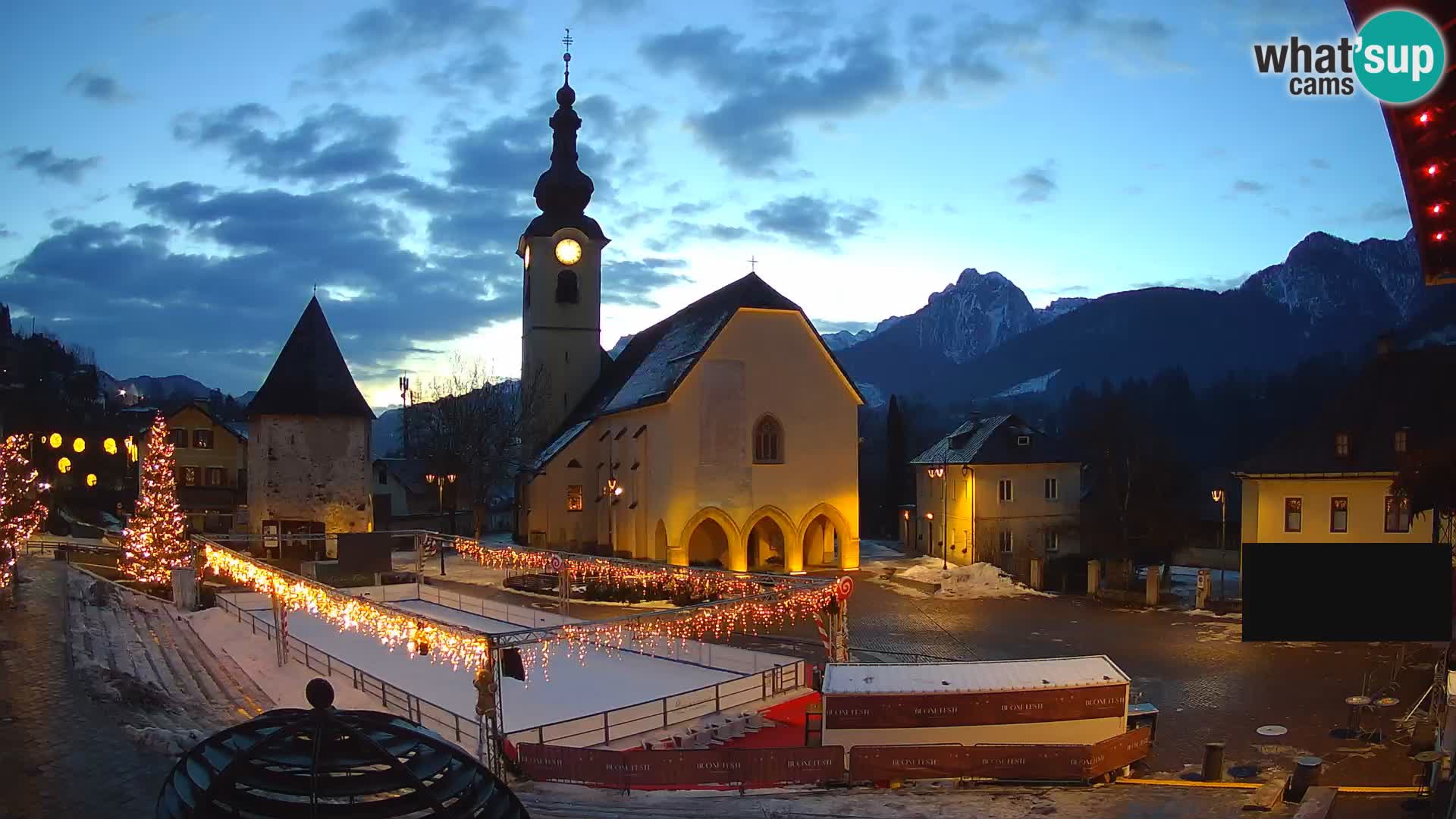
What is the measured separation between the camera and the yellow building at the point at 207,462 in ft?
184

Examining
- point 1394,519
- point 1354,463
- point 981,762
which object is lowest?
point 981,762

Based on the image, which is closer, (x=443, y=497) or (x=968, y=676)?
(x=968, y=676)

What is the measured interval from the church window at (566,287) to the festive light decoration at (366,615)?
27771mm

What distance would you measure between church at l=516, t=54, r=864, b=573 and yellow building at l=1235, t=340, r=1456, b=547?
15.1m

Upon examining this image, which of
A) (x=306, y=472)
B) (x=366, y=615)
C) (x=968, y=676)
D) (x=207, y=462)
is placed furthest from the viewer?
(x=207, y=462)

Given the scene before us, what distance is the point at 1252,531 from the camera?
32.5m

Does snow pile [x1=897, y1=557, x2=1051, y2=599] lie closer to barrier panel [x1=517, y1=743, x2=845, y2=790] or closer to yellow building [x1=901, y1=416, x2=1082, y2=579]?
yellow building [x1=901, y1=416, x2=1082, y2=579]

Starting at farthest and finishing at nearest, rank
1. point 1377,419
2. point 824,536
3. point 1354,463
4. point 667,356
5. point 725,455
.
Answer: point 667,356 < point 824,536 < point 725,455 < point 1377,419 < point 1354,463

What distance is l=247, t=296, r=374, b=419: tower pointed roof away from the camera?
4162cm

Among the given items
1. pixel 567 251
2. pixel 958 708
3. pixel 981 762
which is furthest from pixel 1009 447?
pixel 981 762

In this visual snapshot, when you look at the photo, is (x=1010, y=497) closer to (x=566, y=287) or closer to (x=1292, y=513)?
(x=1292, y=513)

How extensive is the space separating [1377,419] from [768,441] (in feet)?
68.8

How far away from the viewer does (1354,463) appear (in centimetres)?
3089

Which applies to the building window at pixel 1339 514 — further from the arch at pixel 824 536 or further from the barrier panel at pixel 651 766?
the barrier panel at pixel 651 766
